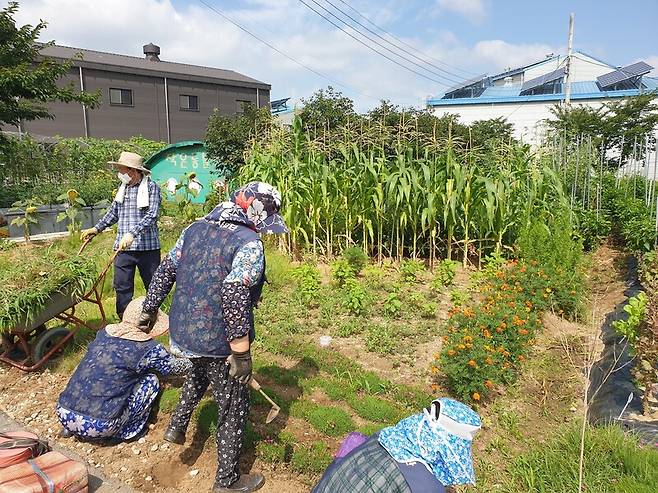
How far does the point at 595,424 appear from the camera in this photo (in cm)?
323

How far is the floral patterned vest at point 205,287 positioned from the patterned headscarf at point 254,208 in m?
0.06

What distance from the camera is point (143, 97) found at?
25047mm

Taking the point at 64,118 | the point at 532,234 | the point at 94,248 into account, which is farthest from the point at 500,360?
the point at 64,118

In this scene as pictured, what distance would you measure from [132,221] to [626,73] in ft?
115

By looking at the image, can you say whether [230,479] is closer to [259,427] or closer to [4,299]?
[259,427]

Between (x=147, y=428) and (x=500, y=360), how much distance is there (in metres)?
2.74

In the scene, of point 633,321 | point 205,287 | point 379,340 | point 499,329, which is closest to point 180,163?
point 379,340

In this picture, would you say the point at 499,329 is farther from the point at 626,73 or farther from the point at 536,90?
the point at 536,90

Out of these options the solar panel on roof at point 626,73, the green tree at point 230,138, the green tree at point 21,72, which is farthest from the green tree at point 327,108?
the solar panel on roof at point 626,73

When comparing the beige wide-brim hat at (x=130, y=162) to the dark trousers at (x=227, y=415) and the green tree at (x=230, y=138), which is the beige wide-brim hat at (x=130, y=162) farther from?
the green tree at (x=230, y=138)

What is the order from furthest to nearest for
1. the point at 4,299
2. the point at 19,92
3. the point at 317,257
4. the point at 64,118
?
the point at 64,118
the point at 19,92
the point at 317,257
the point at 4,299

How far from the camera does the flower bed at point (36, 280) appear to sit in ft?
12.2

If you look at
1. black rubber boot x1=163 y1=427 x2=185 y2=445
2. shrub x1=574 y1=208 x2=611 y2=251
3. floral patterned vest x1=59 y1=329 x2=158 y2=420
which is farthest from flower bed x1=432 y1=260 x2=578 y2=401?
shrub x1=574 y1=208 x2=611 y2=251

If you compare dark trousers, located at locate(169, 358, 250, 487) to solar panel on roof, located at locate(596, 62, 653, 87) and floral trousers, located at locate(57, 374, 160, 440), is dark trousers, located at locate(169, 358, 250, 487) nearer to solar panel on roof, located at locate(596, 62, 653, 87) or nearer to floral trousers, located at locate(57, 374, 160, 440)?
floral trousers, located at locate(57, 374, 160, 440)
